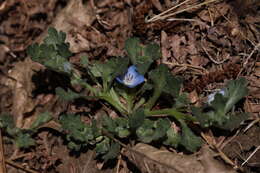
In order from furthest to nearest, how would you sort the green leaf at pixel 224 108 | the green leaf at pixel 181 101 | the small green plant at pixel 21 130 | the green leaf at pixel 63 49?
1. the small green plant at pixel 21 130
2. the green leaf at pixel 181 101
3. the green leaf at pixel 63 49
4. the green leaf at pixel 224 108

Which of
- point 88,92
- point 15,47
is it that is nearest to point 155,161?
point 88,92

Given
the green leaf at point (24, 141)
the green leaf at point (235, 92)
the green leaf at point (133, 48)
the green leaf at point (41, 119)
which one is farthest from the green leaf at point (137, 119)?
the green leaf at point (24, 141)

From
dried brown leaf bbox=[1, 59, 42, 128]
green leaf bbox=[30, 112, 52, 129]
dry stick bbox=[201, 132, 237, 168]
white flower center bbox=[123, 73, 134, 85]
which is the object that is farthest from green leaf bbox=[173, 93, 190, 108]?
dried brown leaf bbox=[1, 59, 42, 128]

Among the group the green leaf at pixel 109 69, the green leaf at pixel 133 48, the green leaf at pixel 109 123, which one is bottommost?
the green leaf at pixel 109 123

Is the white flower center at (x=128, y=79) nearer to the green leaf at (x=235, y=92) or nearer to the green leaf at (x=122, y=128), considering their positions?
the green leaf at (x=122, y=128)

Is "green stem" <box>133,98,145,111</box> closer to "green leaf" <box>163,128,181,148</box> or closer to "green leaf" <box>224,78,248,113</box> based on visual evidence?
"green leaf" <box>163,128,181,148</box>

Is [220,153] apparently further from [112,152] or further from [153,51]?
[153,51]

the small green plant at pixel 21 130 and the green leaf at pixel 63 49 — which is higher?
the green leaf at pixel 63 49

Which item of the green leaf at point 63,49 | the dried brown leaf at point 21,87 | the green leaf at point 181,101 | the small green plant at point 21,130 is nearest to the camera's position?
the green leaf at point 63,49
